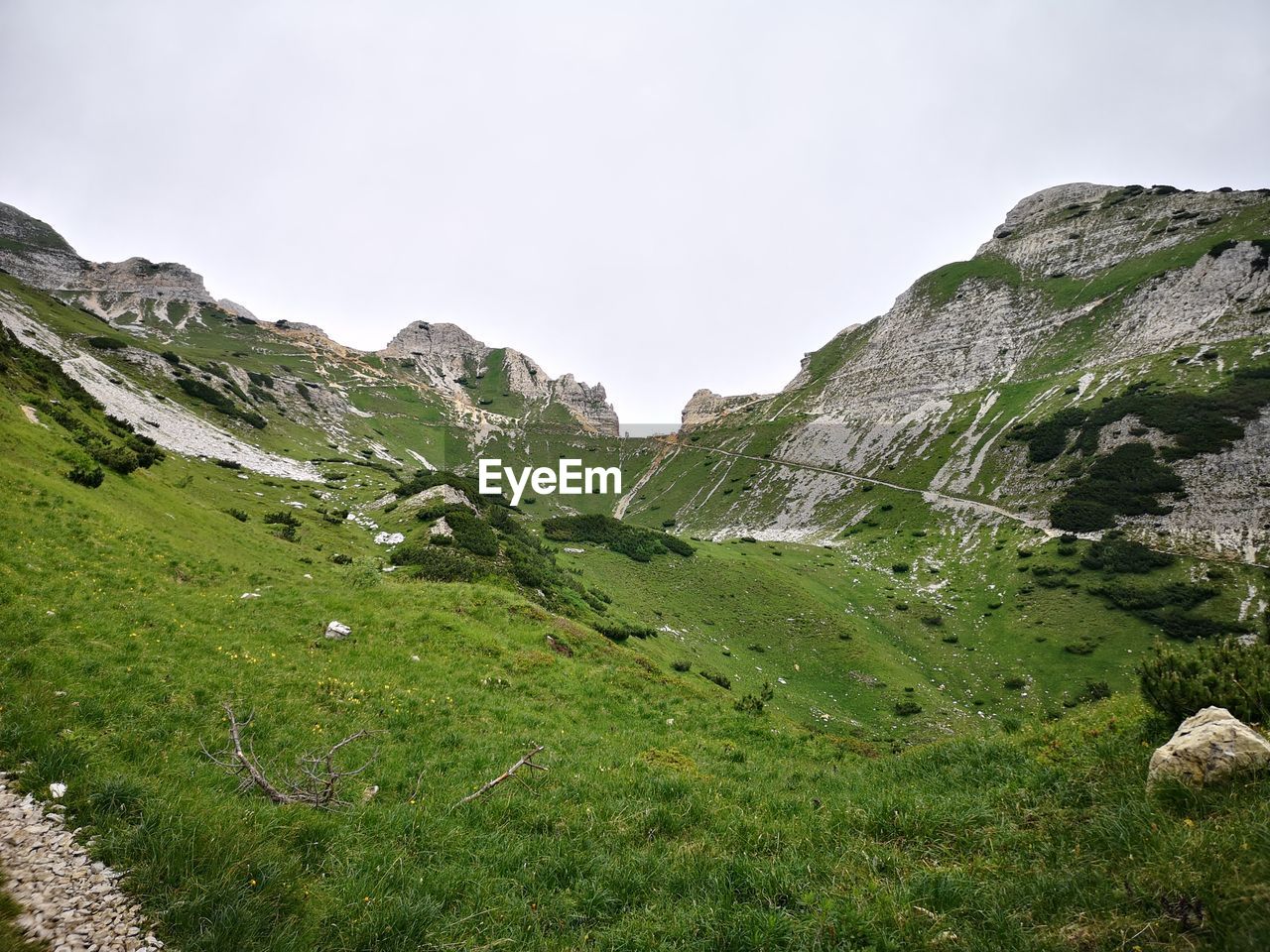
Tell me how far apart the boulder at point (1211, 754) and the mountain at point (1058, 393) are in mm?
54012

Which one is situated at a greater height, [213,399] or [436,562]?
[213,399]

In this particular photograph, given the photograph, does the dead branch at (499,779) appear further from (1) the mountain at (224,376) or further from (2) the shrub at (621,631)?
(1) the mountain at (224,376)

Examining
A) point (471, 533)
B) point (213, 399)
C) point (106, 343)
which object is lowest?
point (471, 533)

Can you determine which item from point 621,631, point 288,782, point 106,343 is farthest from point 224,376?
point 288,782

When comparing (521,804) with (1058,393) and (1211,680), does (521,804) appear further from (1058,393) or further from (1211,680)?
(1058,393)

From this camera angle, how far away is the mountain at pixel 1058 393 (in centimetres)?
5094

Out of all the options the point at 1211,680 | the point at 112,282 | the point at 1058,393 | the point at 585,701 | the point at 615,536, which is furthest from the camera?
the point at 112,282

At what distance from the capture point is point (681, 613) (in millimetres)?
37500

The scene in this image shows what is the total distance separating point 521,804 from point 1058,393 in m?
96.7

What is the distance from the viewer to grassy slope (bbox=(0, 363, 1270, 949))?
4.78m

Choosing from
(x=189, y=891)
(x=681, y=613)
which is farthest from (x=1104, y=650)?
(x=189, y=891)

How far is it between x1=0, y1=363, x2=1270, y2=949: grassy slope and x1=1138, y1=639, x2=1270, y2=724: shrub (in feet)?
1.99

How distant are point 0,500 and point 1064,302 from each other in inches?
5330

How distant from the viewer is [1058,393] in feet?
249
